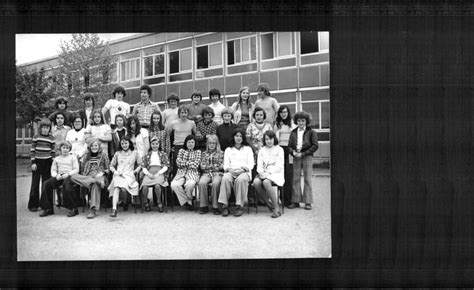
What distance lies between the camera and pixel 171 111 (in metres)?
7.33

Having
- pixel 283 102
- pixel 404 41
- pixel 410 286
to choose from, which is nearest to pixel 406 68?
pixel 404 41

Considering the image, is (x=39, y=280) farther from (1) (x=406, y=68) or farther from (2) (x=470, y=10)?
(2) (x=470, y=10)

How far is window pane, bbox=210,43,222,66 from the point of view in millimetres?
6469

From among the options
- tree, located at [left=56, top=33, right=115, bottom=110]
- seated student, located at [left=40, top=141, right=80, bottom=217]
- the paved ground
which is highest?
tree, located at [left=56, top=33, right=115, bottom=110]

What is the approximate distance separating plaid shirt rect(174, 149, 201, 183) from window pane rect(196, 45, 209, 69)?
3.63ft

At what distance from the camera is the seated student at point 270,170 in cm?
668

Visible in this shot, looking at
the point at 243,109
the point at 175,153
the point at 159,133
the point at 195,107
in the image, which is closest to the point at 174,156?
the point at 175,153

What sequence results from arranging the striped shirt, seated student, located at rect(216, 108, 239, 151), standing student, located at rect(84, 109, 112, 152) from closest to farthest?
the striped shirt < standing student, located at rect(84, 109, 112, 152) < seated student, located at rect(216, 108, 239, 151)

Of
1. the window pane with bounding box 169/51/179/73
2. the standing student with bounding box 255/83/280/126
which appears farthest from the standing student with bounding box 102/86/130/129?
the standing student with bounding box 255/83/280/126

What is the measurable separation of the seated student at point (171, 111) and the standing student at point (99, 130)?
27.9 inches

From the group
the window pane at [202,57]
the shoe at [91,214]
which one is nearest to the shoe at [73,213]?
the shoe at [91,214]

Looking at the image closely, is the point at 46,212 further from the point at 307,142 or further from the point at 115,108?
the point at 307,142

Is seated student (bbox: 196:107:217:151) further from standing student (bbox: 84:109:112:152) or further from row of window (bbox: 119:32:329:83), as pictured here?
standing student (bbox: 84:109:112:152)

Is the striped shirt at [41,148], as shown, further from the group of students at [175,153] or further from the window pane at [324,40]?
the window pane at [324,40]
